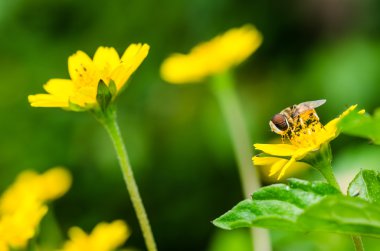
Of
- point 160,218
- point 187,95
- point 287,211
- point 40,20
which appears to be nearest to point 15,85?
point 40,20

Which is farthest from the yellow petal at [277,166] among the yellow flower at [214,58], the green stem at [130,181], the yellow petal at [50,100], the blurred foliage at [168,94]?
the blurred foliage at [168,94]

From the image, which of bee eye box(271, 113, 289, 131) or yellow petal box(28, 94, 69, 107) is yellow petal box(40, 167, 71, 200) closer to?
yellow petal box(28, 94, 69, 107)

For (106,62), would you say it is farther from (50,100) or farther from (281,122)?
(281,122)

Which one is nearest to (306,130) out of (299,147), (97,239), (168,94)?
(299,147)

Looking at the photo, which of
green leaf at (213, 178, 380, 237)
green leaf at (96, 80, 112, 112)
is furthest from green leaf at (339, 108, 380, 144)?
green leaf at (96, 80, 112, 112)

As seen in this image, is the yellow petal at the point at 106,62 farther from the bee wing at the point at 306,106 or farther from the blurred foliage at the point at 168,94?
the blurred foliage at the point at 168,94

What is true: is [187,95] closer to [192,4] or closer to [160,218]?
[192,4]
